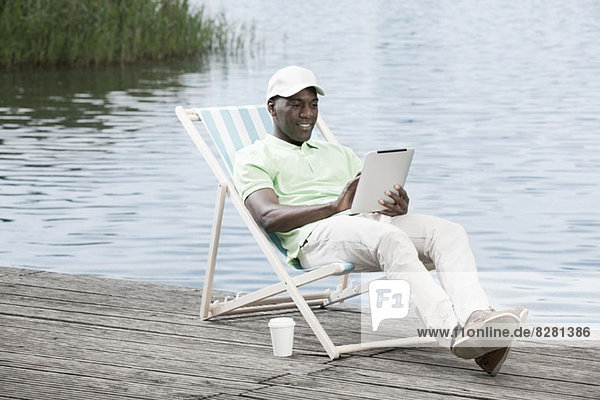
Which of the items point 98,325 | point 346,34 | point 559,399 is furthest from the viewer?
point 346,34

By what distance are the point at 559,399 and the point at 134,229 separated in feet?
15.8

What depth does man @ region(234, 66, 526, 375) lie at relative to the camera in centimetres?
370

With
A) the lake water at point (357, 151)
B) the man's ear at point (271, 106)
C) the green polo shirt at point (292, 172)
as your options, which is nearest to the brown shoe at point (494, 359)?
the green polo shirt at point (292, 172)

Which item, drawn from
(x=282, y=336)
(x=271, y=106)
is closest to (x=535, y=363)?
(x=282, y=336)

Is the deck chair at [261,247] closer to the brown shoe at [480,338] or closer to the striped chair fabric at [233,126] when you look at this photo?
the striped chair fabric at [233,126]

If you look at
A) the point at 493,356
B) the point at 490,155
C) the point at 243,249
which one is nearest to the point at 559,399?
the point at 493,356

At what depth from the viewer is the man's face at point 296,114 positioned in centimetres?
442

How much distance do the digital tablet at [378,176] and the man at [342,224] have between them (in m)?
0.03

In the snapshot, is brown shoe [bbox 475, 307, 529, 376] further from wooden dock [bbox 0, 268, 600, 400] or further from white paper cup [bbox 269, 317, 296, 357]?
white paper cup [bbox 269, 317, 296, 357]

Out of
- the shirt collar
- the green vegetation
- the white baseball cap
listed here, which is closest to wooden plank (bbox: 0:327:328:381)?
the shirt collar

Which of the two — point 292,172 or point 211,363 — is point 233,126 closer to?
point 292,172

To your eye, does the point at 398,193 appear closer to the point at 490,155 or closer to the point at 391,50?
the point at 490,155

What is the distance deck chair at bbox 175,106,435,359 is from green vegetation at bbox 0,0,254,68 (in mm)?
11239

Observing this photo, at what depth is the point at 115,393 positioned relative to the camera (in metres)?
3.46
